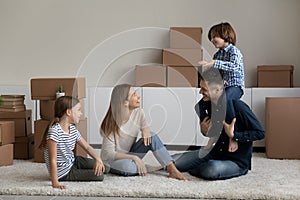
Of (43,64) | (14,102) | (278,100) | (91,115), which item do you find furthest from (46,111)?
(278,100)

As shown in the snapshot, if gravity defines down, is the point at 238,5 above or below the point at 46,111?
above

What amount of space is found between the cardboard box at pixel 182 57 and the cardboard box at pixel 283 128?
74 cm

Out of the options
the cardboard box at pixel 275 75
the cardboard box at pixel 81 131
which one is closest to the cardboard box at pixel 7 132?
the cardboard box at pixel 81 131

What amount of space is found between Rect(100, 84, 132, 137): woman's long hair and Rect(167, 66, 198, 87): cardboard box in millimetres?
1201

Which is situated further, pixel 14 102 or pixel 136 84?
pixel 136 84

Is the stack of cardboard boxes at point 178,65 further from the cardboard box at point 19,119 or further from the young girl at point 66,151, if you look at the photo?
the young girl at point 66,151

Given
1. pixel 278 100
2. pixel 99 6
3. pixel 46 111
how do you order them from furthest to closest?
pixel 99 6
pixel 278 100
pixel 46 111

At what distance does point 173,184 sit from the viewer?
9.78ft

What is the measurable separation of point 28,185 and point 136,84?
1.91 metres

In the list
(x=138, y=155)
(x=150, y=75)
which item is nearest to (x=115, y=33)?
(x=150, y=75)

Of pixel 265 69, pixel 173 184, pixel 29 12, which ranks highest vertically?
pixel 29 12

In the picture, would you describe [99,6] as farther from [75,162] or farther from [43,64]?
[75,162]

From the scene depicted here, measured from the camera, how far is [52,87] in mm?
3807

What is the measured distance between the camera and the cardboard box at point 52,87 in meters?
3.79
